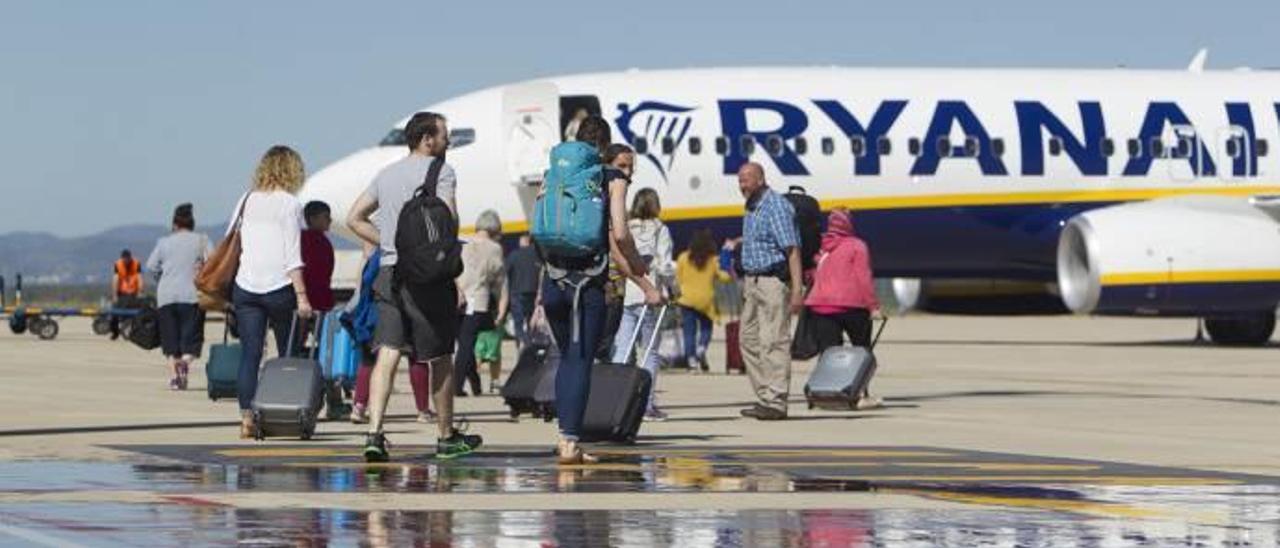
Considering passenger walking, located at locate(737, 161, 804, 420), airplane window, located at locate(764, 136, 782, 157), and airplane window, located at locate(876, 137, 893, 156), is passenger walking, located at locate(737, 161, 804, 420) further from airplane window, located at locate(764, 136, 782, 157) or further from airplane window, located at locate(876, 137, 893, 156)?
airplane window, located at locate(876, 137, 893, 156)

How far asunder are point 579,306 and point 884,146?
22.3m

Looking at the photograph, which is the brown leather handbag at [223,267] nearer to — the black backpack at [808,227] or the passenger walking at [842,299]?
the black backpack at [808,227]

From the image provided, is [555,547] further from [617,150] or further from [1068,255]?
[1068,255]

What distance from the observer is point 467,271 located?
76.8ft

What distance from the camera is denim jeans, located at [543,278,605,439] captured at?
1622cm

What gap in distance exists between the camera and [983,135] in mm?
38812

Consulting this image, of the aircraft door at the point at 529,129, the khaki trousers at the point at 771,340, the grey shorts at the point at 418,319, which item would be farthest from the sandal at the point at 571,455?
the aircraft door at the point at 529,129

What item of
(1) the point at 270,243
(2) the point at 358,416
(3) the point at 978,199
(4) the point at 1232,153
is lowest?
(2) the point at 358,416

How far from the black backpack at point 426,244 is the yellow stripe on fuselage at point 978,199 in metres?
20.4

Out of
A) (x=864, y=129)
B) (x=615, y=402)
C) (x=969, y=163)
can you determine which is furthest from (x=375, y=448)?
(x=969, y=163)

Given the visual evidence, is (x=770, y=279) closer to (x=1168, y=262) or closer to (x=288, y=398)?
(x=288, y=398)

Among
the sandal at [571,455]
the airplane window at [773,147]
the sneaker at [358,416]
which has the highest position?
the airplane window at [773,147]

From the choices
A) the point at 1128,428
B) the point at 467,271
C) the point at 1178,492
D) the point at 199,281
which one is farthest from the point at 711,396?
the point at 1178,492

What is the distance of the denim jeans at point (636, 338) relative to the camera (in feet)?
64.9
